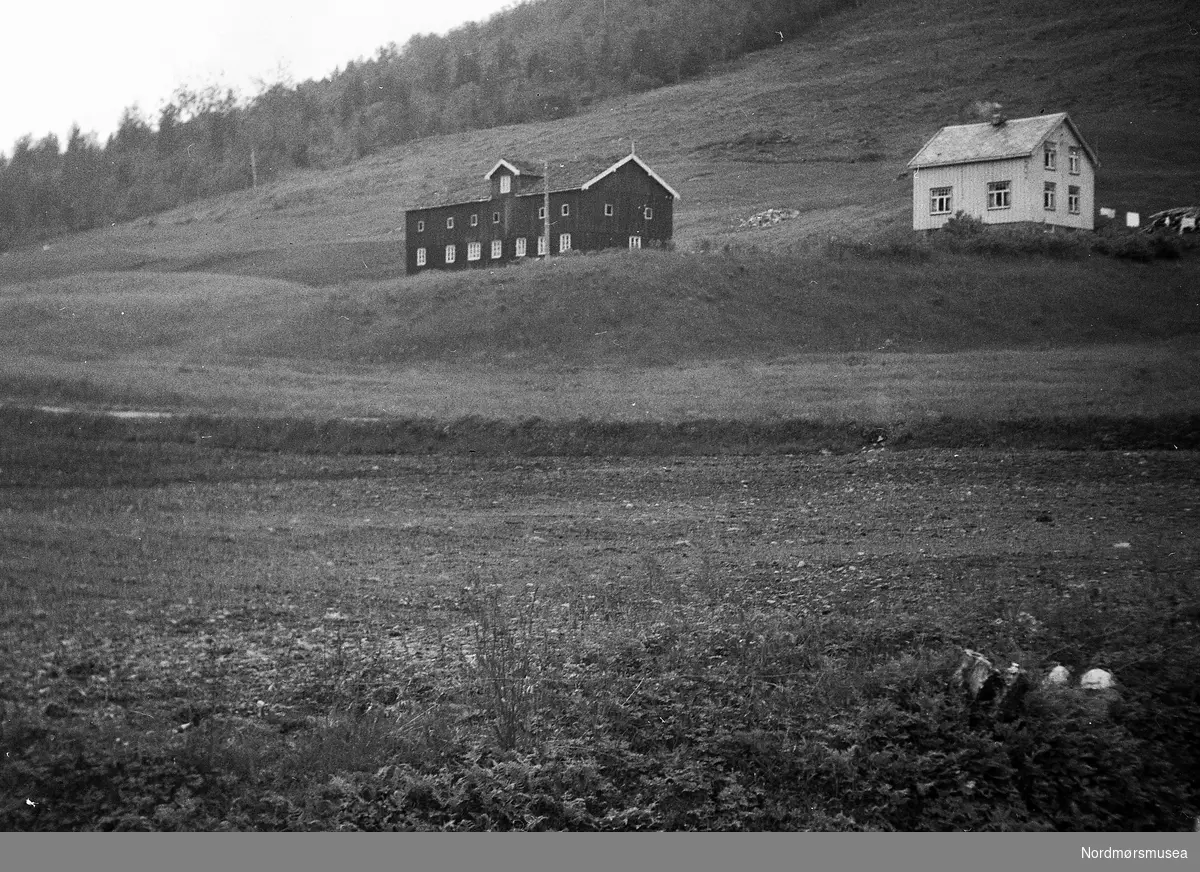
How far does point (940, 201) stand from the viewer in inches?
1244

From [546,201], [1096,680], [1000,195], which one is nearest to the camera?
[1096,680]

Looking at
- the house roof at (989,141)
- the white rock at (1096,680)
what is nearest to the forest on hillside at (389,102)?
the house roof at (989,141)

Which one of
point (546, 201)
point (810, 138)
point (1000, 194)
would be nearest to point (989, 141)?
point (1000, 194)

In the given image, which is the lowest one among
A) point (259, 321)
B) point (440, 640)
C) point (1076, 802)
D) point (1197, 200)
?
point (1076, 802)

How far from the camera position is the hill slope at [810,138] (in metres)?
25.2

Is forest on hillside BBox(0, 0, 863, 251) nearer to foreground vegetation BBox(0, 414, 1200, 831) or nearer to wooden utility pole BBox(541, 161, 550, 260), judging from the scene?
wooden utility pole BBox(541, 161, 550, 260)

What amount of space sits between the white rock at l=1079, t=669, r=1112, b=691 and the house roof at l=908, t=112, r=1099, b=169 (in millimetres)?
25692

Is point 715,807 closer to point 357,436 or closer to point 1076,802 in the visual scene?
point 1076,802

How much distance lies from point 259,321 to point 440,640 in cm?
1769

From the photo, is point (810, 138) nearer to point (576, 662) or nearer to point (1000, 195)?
point (1000, 195)

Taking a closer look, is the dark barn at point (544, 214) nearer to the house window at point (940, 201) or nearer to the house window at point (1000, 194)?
the house window at point (940, 201)

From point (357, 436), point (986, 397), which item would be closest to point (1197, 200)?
point (986, 397)

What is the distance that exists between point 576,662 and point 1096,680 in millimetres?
3416

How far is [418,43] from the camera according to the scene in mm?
28750
